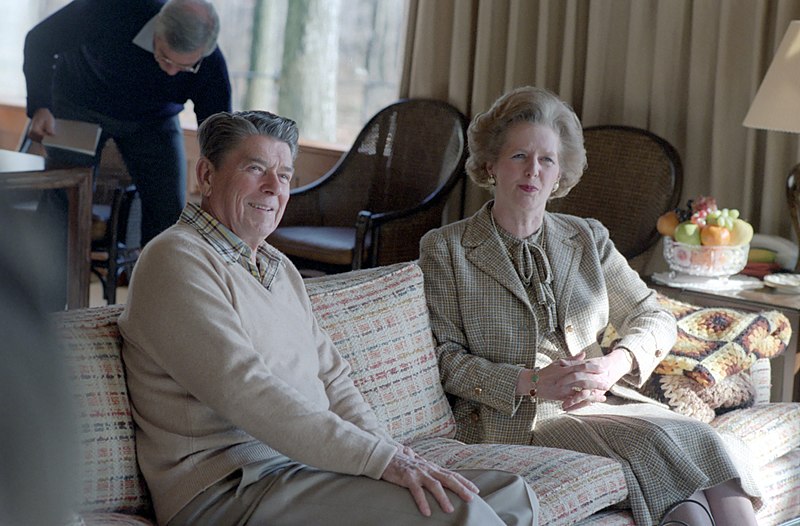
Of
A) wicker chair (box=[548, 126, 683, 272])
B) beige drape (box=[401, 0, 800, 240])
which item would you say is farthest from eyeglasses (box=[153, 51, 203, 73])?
wicker chair (box=[548, 126, 683, 272])

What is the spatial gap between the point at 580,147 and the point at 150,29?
2277 millimetres

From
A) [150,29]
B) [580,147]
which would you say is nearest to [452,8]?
[150,29]

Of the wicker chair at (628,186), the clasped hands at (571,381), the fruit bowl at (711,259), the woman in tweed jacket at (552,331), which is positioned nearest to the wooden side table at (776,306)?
the fruit bowl at (711,259)

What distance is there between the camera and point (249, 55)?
6863 millimetres

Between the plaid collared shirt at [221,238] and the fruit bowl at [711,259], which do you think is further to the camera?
the fruit bowl at [711,259]

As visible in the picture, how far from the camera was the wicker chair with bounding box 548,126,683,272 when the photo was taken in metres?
3.61

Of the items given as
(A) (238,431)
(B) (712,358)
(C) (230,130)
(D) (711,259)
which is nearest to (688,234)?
(D) (711,259)

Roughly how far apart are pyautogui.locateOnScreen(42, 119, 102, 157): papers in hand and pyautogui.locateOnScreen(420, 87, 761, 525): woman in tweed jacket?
84.0 inches

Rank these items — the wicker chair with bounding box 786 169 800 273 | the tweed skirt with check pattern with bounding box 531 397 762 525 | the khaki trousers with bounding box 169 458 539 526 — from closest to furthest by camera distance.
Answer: the khaki trousers with bounding box 169 458 539 526, the tweed skirt with check pattern with bounding box 531 397 762 525, the wicker chair with bounding box 786 169 800 273

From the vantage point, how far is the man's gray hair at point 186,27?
4.12 m

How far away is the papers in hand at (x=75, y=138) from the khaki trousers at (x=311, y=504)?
2.76m

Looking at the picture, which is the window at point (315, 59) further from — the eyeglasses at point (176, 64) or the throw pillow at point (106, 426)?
the throw pillow at point (106, 426)

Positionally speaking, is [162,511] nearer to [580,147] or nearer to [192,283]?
[192,283]

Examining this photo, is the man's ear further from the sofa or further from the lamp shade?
the lamp shade
